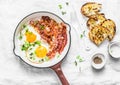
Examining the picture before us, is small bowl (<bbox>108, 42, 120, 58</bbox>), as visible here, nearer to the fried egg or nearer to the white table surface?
the white table surface

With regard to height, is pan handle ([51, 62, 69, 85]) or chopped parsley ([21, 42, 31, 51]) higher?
chopped parsley ([21, 42, 31, 51])

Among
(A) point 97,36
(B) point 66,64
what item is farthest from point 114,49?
(B) point 66,64

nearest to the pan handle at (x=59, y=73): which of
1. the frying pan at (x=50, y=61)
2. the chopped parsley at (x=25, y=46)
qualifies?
the frying pan at (x=50, y=61)

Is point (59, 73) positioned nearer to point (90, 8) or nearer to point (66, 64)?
point (66, 64)

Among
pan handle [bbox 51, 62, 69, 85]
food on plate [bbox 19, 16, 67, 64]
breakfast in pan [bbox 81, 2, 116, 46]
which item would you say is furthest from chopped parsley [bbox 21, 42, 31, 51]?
breakfast in pan [bbox 81, 2, 116, 46]

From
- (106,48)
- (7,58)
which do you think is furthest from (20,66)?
(106,48)

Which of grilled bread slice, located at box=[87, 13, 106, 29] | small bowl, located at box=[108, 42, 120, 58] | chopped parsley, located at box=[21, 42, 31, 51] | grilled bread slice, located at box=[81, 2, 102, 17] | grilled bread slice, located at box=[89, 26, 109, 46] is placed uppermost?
grilled bread slice, located at box=[81, 2, 102, 17]
